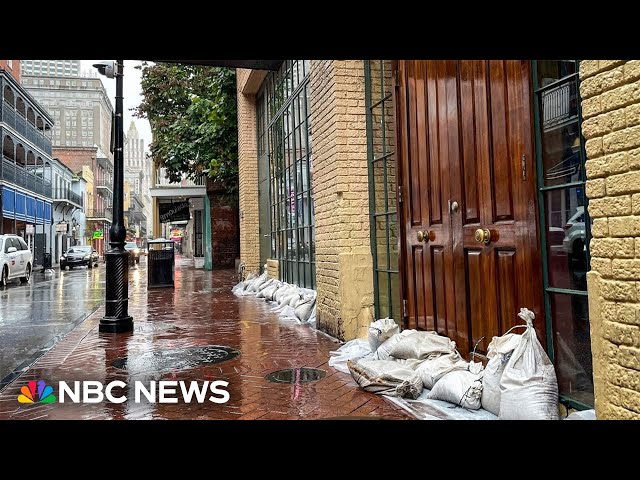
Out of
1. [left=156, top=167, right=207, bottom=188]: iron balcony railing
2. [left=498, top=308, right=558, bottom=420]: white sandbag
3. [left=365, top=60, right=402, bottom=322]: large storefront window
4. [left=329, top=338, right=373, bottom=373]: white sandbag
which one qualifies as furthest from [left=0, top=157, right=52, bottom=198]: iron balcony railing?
[left=498, top=308, right=558, bottom=420]: white sandbag

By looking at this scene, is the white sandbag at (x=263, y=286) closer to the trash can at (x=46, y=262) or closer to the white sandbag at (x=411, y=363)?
the white sandbag at (x=411, y=363)

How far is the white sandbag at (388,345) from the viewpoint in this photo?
4.30 meters

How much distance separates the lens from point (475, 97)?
3.79m

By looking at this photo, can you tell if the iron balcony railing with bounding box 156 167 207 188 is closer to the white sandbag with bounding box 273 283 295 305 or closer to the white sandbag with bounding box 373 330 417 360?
the white sandbag with bounding box 273 283 295 305

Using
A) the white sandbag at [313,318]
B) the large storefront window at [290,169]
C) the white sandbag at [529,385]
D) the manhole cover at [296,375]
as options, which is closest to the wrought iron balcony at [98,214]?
the large storefront window at [290,169]

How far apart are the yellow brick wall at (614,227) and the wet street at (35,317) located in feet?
15.2

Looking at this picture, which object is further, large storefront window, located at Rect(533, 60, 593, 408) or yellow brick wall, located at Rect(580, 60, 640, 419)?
large storefront window, located at Rect(533, 60, 593, 408)

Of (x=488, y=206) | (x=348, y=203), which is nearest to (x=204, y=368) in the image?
(x=348, y=203)

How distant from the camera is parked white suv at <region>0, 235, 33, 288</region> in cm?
1569

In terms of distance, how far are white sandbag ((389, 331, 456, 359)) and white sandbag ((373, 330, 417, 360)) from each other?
55 mm

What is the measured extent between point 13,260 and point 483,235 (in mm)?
17123

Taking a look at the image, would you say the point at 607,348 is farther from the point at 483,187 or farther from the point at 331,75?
the point at 331,75

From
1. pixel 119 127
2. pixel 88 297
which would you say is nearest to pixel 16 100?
pixel 88 297

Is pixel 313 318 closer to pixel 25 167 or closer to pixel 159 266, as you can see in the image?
pixel 159 266
